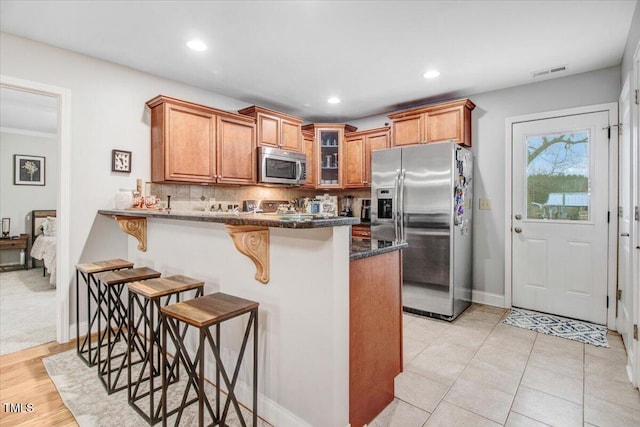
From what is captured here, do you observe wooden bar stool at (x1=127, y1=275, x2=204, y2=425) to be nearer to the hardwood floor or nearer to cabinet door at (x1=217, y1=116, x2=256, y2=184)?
the hardwood floor

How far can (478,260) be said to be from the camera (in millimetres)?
3836

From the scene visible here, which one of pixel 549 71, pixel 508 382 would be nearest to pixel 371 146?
pixel 549 71

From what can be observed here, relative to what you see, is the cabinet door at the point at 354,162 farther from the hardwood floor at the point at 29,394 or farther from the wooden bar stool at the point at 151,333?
the hardwood floor at the point at 29,394

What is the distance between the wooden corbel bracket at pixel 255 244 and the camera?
5.40ft

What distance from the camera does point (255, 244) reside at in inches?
66.8

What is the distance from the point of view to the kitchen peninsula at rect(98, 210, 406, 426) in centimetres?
148

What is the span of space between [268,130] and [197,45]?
147 centimetres

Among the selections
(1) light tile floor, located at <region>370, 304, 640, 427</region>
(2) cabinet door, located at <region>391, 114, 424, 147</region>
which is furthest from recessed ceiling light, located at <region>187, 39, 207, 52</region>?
(1) light tile floor, located at <region>370, 304, 640, 427</region>

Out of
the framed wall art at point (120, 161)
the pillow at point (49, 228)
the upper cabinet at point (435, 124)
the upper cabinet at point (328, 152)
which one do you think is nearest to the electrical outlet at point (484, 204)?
the upper cabinet at point (435, 124)

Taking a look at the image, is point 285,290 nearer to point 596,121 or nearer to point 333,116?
point 596,121

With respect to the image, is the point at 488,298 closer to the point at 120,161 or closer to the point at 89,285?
the point at 89,285

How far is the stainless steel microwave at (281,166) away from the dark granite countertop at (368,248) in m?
2.15

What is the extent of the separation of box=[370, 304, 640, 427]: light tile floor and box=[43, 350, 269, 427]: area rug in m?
1.03

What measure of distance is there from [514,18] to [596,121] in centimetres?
163
